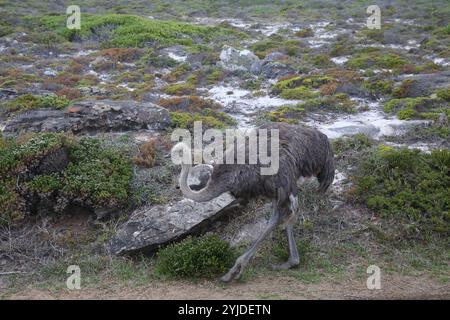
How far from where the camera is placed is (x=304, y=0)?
37.9m

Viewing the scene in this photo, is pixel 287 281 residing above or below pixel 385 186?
below

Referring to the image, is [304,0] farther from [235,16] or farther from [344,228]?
[344,228]

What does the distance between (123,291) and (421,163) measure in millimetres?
4759

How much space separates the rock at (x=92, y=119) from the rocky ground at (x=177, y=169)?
0.03 meters

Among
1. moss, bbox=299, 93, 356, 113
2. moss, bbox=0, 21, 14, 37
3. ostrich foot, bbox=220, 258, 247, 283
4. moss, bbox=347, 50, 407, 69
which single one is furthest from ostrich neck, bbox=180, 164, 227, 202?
moss, bbox=0, 21, 14, 37

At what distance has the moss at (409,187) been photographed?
6.59 metres

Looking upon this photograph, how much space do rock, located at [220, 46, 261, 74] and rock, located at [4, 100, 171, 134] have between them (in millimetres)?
6683

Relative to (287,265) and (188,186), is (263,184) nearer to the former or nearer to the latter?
(188,186)

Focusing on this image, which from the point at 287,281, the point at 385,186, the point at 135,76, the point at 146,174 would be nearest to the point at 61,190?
the point at 146,174

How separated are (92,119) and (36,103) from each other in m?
1.88

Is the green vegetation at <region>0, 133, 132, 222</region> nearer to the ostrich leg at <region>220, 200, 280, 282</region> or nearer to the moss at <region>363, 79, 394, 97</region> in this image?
the ostrich leg at <region>220, 200, 280, 282</region>

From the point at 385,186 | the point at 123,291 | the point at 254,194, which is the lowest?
the point at 123,291

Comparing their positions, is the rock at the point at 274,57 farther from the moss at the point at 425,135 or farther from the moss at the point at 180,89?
the moss at the point at 425,135

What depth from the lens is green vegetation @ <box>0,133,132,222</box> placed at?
6.79m
